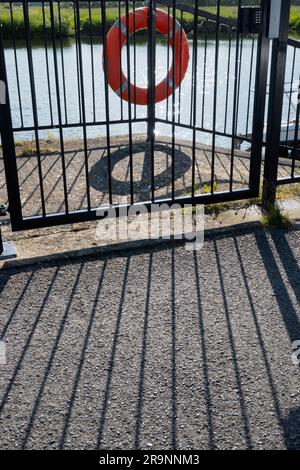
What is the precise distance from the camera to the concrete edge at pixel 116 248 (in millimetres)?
3645

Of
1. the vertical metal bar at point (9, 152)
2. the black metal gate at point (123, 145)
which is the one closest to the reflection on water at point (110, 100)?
the black metal gate at point (123, 145)

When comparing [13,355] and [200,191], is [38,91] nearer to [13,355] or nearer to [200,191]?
[200,191]

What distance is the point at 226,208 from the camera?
14.8 feet

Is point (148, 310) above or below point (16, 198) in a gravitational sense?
below

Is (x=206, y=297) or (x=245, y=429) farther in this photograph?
(x=206, y=297)

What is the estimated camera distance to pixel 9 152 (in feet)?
11.8

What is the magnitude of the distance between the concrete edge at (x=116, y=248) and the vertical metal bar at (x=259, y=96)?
45 centimetres

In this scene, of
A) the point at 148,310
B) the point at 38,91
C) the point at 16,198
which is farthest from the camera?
the point at 38,91

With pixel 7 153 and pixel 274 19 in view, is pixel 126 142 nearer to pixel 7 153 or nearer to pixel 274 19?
pixel 274 19

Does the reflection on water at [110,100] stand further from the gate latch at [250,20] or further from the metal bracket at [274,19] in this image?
the metal bracket at [274,19]

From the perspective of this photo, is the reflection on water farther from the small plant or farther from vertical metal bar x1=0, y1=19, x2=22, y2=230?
vertical metal bar x1=0, y1=19, x2=22, y2=230

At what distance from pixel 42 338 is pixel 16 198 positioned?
120 centimetres
